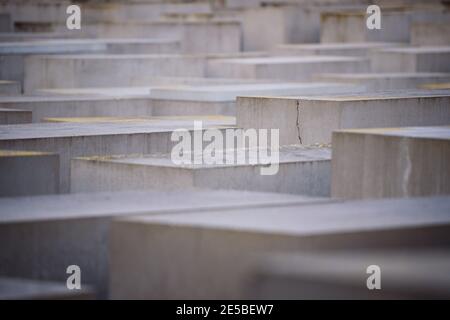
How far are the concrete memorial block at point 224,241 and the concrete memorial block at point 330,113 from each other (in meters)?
5.00

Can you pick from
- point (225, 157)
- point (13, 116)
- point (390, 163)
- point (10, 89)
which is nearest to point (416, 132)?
point (390, 163)

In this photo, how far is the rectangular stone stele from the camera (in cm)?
915

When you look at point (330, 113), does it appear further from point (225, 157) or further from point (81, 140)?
point (81, 140)

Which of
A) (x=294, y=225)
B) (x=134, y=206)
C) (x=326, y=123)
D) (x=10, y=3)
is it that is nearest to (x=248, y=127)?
(x=326, y=123)

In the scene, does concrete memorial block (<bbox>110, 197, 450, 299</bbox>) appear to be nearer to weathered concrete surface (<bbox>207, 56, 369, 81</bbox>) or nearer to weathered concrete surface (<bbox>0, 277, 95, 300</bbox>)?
weathered concrete surface (<bbox>0, 277, 95, 300</bbox>)

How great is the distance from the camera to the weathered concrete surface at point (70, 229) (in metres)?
7.70

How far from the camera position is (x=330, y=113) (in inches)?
488

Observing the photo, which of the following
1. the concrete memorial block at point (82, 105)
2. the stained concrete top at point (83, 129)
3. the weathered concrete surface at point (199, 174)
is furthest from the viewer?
the concrete memorial block at point (82, 105)

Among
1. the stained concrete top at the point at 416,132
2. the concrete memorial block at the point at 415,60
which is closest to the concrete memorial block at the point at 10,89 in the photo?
the concrete memorial block at the point at 415,60

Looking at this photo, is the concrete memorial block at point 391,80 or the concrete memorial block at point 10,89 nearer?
the concrete memorial block at point 10,89

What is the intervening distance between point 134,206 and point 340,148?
7.62 feet

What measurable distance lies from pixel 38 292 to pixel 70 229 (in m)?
1.02

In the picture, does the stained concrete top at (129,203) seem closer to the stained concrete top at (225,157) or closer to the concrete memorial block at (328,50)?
A: the stained concrete top at (225,157)
